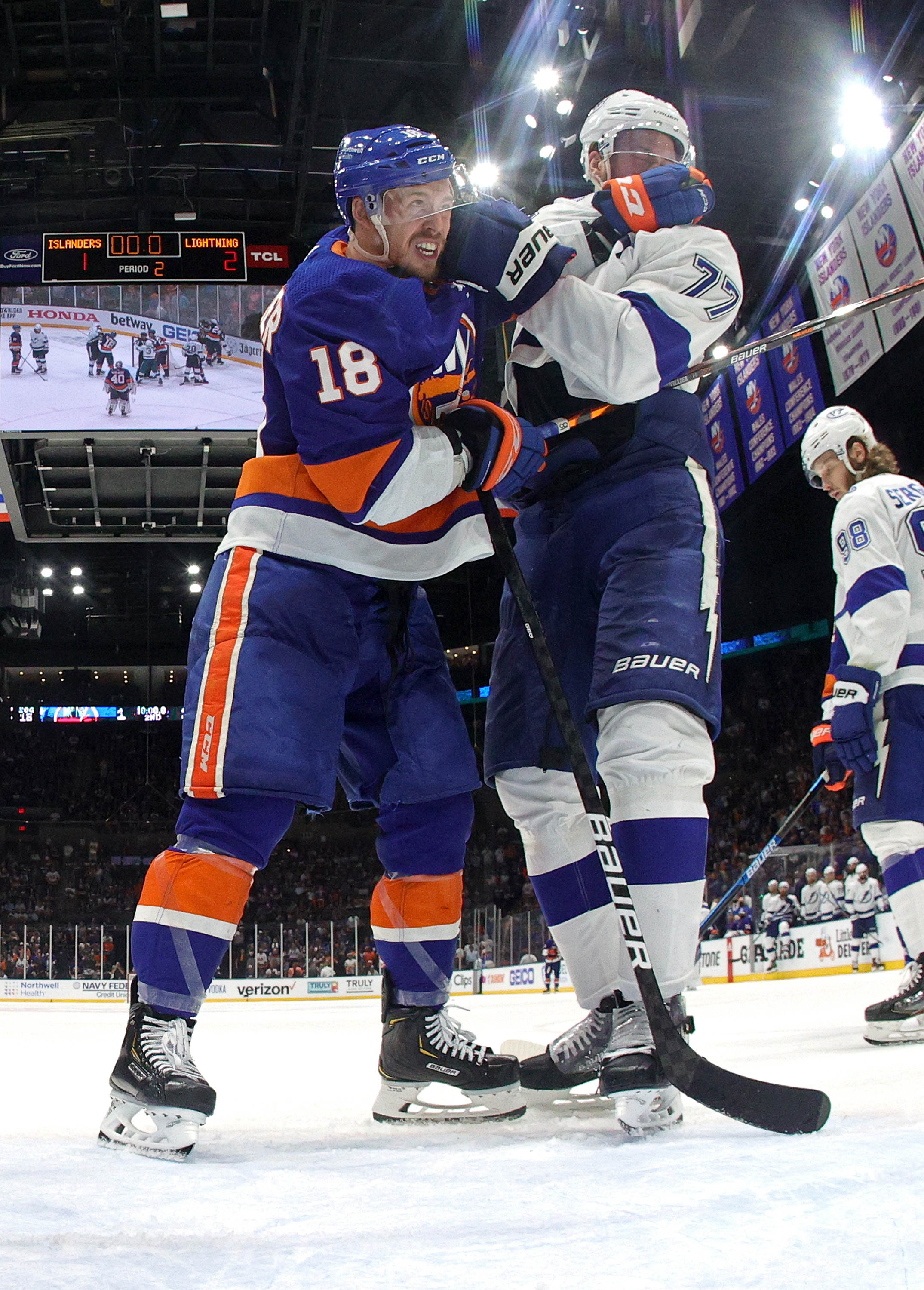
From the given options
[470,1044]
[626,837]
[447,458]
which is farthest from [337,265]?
[470,1044]

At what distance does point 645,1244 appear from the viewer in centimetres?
75

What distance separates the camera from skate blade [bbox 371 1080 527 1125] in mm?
1578

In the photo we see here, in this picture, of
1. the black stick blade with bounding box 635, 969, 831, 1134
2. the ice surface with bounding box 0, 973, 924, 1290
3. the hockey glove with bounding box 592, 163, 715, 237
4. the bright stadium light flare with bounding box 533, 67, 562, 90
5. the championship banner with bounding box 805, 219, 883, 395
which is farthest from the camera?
the bright stadium light flare with bounding box 533, 67, 562, 90

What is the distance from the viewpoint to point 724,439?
34.0ft

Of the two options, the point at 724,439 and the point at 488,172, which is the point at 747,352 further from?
the point at 724,439

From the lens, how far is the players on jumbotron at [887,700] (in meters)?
2.48

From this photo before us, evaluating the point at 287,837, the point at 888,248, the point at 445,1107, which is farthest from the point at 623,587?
the point at 287,837

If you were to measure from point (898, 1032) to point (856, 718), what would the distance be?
27.9 inches

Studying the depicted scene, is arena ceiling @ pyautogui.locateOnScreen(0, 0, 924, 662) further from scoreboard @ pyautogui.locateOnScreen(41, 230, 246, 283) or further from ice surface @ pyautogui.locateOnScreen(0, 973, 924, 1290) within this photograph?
ice surface @ pyautogui.locateOnScreen(0, 973, 924, 1290)

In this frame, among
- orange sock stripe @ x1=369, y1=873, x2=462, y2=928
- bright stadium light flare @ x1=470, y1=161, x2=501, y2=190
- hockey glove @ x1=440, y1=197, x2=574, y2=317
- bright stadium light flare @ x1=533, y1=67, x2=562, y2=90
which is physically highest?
bright stadium light flare @ x1=470, y1=161, x2=501, y2=190

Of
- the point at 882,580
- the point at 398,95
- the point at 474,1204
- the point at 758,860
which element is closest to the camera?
the point at 474,1204

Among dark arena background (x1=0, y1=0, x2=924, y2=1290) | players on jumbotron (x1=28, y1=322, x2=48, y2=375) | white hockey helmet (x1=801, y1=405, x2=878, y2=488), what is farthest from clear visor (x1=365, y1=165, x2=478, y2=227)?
players on jumbotron (x1=28, y1=322, x2=48, y2=375)

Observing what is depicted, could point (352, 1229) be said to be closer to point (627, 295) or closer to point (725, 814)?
point (627, 295)

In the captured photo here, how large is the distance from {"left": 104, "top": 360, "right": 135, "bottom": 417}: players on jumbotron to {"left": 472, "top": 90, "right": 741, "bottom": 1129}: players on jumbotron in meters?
7.56
